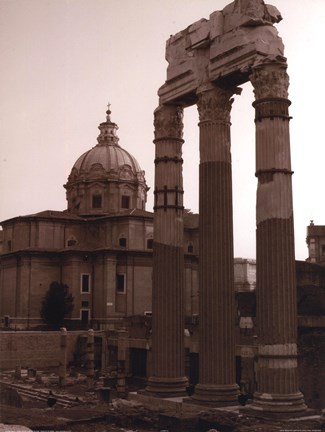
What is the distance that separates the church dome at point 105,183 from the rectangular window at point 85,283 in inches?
317

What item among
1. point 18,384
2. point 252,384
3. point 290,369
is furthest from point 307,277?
point 290,369

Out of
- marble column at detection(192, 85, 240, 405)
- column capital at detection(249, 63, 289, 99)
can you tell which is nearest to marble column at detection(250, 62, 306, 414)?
column capital at detection(249, 63, 289, 99)

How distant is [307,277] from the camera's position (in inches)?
1388

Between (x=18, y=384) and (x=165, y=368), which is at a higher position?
(x=165, y=368)

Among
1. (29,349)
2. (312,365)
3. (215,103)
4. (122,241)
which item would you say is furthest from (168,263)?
(122,241)

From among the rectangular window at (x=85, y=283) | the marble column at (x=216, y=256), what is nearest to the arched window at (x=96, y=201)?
the rectangular window at (x=85, y=283)

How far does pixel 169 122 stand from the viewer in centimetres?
1870

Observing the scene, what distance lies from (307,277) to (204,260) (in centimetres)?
1996

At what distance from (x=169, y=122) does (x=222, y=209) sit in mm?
3523

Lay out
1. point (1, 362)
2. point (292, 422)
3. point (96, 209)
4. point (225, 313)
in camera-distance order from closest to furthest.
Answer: point (292, 422) → point (225, 313) → point (1, 362) → point (96, 209)

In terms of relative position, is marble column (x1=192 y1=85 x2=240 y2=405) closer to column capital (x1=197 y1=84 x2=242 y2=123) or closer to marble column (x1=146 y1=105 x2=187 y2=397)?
column capital (x1=197 y1=84 x2=242 y2=123)

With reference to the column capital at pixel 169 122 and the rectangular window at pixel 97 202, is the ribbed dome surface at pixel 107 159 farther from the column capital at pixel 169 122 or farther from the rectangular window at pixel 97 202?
the column capital at pixel 169 122

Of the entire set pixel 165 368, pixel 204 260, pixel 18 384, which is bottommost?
pixel 18 384

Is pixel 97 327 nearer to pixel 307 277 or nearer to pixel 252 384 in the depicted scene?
pixel 307 277
